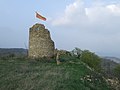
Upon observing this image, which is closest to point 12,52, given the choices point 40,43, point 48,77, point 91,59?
point 91,59

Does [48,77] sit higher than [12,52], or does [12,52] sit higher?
[12,52]

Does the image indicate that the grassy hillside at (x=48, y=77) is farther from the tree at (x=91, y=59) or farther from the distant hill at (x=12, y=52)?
the tree at (x=91, y=59)

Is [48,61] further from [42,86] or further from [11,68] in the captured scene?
Answer: [42,86]

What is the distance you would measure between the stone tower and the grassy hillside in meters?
3.53

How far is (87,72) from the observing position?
1075 inches

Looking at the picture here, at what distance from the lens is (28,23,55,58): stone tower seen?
33875mm

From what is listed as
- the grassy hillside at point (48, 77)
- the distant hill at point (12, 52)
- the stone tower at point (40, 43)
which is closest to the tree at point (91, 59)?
the distant hill at point (12, 52)

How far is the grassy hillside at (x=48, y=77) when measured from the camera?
22.4m

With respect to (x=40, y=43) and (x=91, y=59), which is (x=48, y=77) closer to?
(x=40, y=43)

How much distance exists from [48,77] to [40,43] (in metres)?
10.1

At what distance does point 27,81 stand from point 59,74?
9.06ft

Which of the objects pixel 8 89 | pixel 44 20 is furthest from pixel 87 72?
pixel 44 20

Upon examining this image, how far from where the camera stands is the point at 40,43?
33875 millimetres

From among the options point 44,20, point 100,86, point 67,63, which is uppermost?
point 44,20
